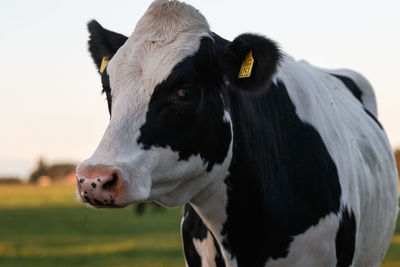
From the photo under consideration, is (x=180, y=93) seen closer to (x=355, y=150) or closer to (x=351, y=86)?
(x=355, y=150)

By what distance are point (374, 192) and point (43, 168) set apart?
82.2 m

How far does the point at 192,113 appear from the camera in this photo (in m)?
3.80

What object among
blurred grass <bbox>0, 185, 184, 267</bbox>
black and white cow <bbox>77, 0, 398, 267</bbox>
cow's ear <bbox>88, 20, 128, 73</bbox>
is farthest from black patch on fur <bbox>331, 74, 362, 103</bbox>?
blurred grass <bbox>0, 185, 184, 267</bbox>

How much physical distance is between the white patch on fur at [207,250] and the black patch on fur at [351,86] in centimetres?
254

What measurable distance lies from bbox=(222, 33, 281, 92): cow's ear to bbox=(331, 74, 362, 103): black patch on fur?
266 cm

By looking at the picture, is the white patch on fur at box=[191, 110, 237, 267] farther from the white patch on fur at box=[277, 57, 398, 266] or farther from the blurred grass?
the blurred grass

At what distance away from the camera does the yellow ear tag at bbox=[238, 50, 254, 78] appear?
4000mm

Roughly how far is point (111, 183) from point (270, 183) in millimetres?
1237

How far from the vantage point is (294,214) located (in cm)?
434

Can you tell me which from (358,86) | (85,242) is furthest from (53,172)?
(358,86)

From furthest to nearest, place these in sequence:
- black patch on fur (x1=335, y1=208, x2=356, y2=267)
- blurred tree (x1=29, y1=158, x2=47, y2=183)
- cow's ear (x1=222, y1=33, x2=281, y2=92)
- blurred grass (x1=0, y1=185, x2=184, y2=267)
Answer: blurred tree (x1=29, y1=158, x2=47, y2=183), blurred grass (x1=0, y1=185, x2=184, y2=267), black patch on fur (x1=335, y1=208, x2=356, y2=267), cow's ear (x1=222, y1=33, x2=281, y2=92)

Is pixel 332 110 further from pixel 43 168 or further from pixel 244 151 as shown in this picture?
pixel 43 168

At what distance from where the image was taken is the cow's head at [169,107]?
138 inches

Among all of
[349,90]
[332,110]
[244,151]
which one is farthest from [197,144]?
[349,90]
